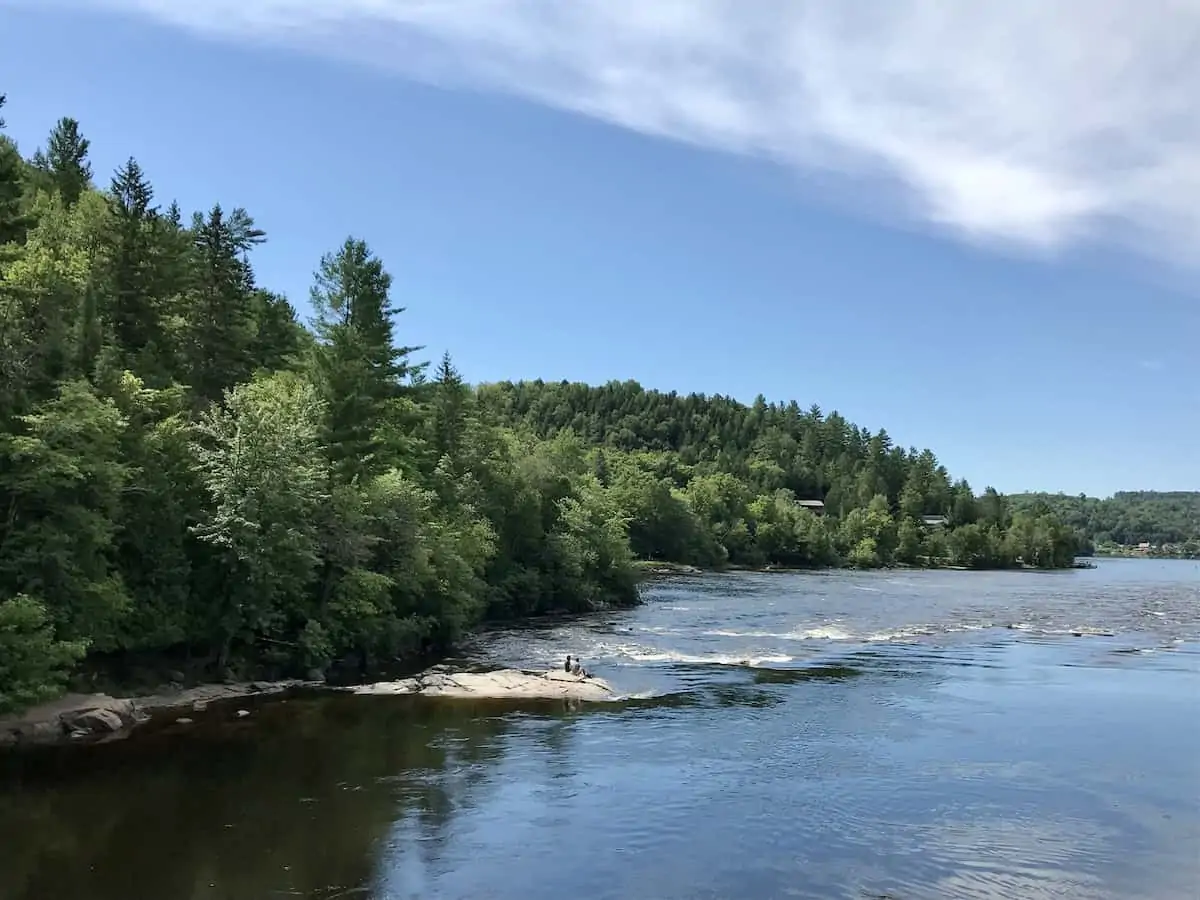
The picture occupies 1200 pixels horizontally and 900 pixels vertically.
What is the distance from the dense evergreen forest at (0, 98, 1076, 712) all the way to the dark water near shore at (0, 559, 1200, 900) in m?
5.48

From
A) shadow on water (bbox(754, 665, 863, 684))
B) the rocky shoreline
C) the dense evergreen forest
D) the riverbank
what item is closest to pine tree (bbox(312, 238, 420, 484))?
the dense evergreen forest

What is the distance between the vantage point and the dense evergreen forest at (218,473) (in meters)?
29.6

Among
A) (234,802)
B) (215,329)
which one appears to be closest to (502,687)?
(234,802)

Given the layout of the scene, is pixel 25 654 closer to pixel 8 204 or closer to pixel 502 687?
pixel 502 687

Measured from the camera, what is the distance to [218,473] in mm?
36875

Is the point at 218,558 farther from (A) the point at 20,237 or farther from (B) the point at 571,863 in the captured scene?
(B) the point at 571,863

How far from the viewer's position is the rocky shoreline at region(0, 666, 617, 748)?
28.3m

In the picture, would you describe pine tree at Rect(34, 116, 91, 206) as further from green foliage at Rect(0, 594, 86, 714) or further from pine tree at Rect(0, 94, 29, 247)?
green foliage at Rect(0, 594, 86, 714)

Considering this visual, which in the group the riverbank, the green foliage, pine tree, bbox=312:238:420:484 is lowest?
the riverbank

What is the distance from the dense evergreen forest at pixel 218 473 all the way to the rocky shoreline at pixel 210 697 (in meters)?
1.64

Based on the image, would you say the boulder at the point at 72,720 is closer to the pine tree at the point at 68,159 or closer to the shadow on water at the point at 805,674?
the shadow on water at the point at 805,674

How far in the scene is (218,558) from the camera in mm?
37000

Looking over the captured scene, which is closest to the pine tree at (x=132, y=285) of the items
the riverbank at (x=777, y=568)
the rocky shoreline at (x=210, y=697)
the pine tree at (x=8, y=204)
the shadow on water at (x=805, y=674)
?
the pine tree at (x=8, y=204)

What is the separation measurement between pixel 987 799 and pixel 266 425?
100ft
